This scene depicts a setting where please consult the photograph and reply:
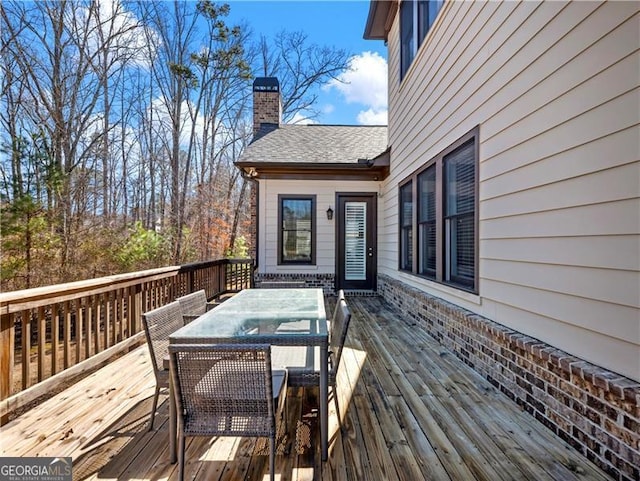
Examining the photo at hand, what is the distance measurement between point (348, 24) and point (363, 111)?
15.8 feet

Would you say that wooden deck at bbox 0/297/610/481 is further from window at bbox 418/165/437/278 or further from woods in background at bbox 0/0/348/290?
woods in background at bbox 0/0/348/290

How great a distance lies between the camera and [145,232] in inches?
372

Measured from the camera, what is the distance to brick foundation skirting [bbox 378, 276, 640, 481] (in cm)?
180

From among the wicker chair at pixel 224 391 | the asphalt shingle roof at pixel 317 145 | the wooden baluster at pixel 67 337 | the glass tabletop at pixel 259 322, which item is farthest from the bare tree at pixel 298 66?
the wicker chair at pixel 224 391

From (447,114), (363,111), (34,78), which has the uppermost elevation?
(363,111)

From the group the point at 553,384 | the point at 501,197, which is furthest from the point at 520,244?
the point at 553,384

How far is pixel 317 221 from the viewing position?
783 cm

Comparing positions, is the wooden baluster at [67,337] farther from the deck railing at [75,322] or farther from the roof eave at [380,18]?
the roof eave at [380,18]

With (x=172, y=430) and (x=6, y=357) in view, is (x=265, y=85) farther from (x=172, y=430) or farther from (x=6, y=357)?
(x=172, y=430)

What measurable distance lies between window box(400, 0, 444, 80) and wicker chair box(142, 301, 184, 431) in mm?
5065

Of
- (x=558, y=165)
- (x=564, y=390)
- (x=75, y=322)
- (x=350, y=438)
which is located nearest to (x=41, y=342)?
(x=75, y=322)

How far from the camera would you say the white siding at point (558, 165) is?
190 centimetres

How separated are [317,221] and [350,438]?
Answer: 5829mm

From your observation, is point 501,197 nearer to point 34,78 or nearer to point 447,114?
point 447,114
